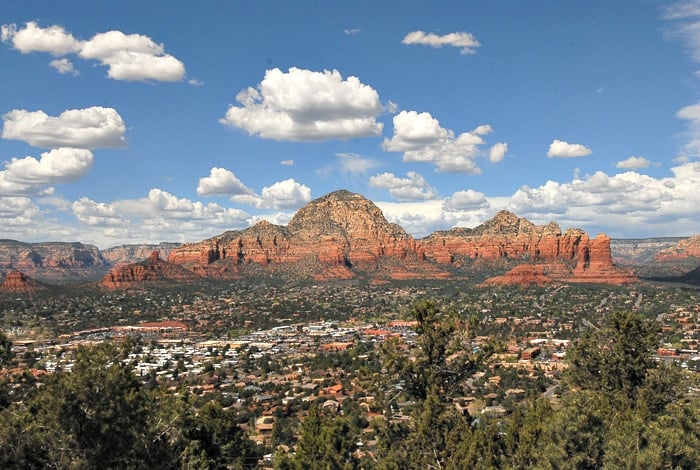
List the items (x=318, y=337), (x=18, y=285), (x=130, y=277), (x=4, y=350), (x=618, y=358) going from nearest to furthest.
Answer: (x=4, y=350), (x=618, y=358), (x=318, y=337), (x=18, y=285), (x=130, y=277)

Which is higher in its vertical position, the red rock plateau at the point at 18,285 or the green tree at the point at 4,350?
the green tree at the point at 4,350

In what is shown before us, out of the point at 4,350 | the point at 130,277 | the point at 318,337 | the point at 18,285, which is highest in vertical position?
the point at 4,350

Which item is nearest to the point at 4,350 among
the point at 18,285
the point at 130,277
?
the point at 18,285

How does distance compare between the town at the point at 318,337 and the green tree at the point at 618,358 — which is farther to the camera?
the town at the point at 318,337

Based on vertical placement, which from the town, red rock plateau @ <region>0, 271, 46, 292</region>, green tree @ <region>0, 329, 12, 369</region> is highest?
green tree @ <region>0, 329, 12, 369</region>

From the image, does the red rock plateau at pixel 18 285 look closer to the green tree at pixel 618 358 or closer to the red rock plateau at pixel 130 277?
the red rock plateau at pixel 130 277

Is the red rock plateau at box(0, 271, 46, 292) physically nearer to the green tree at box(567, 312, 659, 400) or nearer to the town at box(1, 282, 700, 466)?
the town at box(1, 282, 700, 466)

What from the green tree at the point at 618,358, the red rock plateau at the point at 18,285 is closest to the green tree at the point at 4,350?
the green tree at the point at 618,358

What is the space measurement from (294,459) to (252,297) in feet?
486

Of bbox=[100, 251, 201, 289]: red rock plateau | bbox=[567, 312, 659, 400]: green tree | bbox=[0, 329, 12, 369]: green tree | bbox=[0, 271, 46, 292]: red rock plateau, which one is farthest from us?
bbox=[100, 251, 201, 289]: red rock plateau

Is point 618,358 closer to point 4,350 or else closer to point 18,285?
point 4,350

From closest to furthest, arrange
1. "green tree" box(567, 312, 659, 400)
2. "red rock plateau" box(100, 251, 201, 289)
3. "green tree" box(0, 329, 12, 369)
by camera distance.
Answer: "green tree" box(0, 329, 12, 369) → "green tree" box(567, 312, 659, 400) → "red rock plateau" box(100, 251, 201, 289)

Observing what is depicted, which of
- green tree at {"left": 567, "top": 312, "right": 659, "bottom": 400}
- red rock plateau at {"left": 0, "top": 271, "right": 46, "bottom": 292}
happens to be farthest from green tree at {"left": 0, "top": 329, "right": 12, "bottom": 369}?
red rock plateau at {"left": 0, "top": 271, "right": 46, "bottom": 292}

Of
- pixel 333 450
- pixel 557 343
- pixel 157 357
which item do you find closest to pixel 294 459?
pixel 333 450
